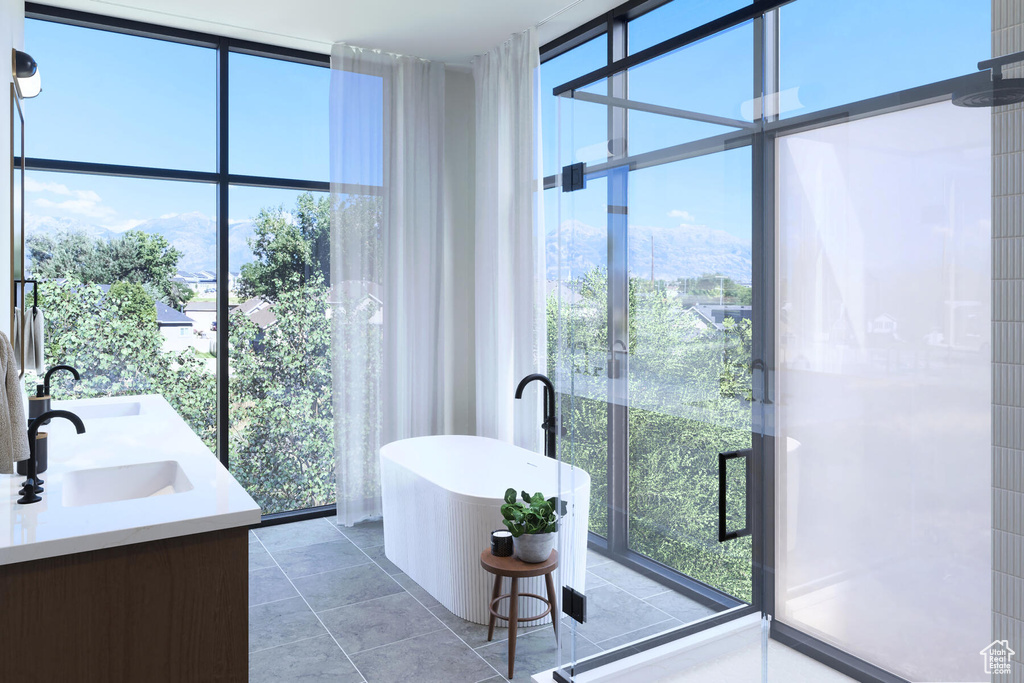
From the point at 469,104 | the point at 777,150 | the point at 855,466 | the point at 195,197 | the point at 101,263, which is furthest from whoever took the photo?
the point at 469,104

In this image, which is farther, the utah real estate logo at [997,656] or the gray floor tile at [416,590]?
the gray floor tile at [416,590]

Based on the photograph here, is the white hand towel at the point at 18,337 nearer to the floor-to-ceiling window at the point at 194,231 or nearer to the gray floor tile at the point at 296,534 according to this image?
the floor-to-ceiling window at the point at 194,231

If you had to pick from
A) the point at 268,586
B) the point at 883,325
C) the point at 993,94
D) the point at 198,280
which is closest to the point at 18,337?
the point at 198,280

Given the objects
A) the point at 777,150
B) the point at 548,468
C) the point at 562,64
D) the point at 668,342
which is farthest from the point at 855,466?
the point at 562,64

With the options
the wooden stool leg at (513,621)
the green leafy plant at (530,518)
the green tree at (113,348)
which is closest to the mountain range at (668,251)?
the green leafy plant at (530,518)

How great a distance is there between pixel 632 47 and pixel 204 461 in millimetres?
2815

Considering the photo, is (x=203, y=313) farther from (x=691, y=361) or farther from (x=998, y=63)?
(x=998, y=63)

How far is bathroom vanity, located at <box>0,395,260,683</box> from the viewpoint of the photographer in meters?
1.44

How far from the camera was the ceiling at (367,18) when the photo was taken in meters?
3.48

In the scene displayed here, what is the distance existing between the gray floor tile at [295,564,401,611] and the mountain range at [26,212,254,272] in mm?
1879

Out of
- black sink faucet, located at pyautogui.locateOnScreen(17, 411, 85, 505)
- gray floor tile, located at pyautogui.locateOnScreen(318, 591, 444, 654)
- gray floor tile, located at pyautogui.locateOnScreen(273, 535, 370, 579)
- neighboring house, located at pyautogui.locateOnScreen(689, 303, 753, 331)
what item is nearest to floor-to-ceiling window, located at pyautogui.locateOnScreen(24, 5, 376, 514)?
gray floor tile, located at pyautogui.locateOnScreen(273, 535, 370, 579)

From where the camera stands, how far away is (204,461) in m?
2.13

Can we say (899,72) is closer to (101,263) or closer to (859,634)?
(859,634)

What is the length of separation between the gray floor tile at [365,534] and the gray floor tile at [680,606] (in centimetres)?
239
